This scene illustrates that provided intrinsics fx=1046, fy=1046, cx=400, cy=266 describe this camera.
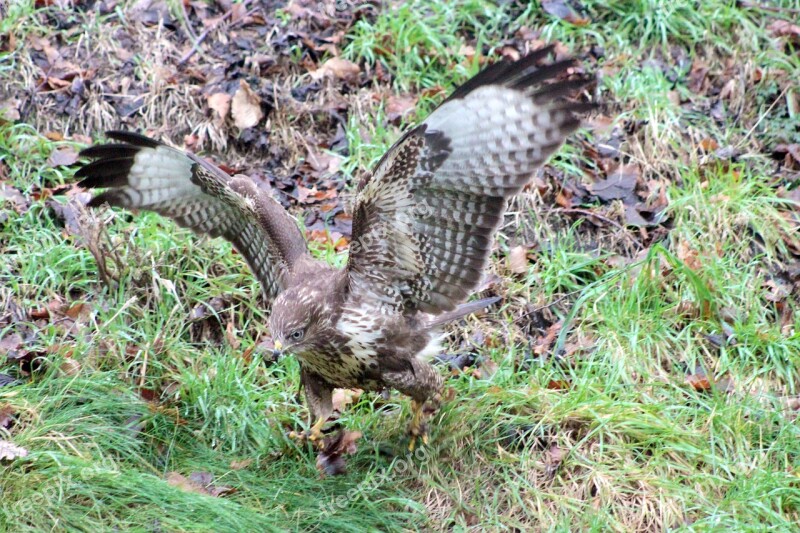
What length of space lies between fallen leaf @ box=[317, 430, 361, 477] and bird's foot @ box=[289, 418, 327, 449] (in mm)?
34

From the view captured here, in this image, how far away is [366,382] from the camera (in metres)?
4.95

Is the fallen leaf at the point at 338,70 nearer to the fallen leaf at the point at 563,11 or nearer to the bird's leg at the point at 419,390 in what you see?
the fallen leaf at the point at 563,11

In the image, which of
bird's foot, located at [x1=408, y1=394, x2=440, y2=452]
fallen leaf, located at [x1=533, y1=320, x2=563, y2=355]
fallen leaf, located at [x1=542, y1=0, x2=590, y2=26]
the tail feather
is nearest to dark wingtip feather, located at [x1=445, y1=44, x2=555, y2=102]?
the tail feather

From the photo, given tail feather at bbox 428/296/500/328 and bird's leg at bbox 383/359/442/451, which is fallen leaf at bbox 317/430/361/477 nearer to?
bird's leg at bbox 383/359/442/451

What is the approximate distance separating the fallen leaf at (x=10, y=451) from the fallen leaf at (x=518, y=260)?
295cm

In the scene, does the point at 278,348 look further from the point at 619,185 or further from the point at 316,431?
the point at 619,185

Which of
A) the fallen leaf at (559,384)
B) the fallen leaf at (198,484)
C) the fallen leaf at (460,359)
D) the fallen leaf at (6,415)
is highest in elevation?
the fallen leaf at (6,415)

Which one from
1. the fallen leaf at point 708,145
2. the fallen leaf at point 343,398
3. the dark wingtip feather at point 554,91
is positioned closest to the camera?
the dark wingtip feather at point 554,91

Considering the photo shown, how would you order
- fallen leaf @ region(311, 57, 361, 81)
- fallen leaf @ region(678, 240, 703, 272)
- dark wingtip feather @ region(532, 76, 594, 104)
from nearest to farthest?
1. dark wingtip feather @ region(532, 76, 594, 104)
2. fallen leaf @ region(678, 240, 703, 272)
3. fallen leaf @ region(311, 57, 361, 81)

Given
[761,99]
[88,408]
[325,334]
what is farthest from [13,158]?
[761,99]

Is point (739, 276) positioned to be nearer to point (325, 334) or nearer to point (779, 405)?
point (779, 405)

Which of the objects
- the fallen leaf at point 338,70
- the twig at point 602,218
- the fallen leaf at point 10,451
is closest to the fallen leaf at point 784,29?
the twig at point 602,218

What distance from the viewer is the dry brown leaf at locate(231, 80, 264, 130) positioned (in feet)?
22.8

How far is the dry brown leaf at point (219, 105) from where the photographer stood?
6910 mm
